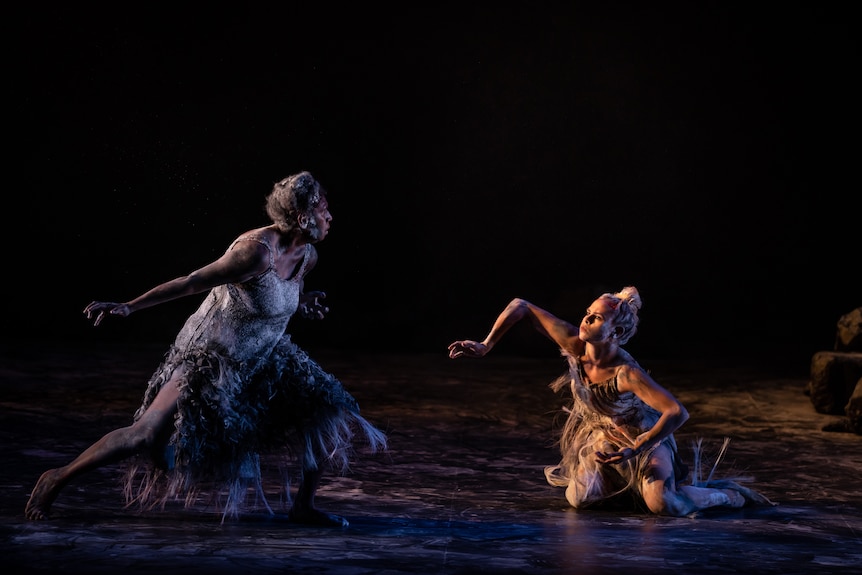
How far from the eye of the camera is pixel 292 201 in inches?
144

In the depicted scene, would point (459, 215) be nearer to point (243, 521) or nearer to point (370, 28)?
point (370, 28)

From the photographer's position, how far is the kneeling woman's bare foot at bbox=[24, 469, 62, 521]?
3504 millimetres

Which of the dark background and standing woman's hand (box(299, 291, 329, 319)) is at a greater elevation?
the dark background

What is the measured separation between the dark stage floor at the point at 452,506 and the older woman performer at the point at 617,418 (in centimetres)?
11

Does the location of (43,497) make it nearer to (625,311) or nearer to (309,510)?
(309,510)

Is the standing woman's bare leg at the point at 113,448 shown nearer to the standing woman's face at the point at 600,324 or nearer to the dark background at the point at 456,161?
the standing woman's face at the point at 600,324

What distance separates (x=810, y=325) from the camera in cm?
962

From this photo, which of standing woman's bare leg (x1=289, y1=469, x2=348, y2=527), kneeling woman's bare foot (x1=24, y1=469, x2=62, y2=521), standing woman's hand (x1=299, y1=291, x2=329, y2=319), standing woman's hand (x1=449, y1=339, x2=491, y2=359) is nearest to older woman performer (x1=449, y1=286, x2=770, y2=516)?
standing woman's hand (x1=449, y1=339, x2=491, y2=359)

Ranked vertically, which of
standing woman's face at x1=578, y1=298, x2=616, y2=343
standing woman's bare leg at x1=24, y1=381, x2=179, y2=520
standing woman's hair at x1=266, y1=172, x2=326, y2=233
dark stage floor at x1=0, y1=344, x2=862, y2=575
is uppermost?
standing woman's hair at x1=266, y1=172, x2=326, y2=233

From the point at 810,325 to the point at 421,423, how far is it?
482cm

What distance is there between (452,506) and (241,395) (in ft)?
3.02

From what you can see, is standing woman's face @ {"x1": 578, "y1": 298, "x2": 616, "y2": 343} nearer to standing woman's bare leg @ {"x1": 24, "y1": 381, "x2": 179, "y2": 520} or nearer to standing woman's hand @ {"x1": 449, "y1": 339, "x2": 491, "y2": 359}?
standing woman's hand @ {"x1": 449, "y1": 339, "x2": 491, "y2": 359}

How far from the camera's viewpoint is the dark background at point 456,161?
8930 millimetres

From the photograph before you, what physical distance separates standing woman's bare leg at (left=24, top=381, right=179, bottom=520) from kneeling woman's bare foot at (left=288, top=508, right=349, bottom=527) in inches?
19.9
